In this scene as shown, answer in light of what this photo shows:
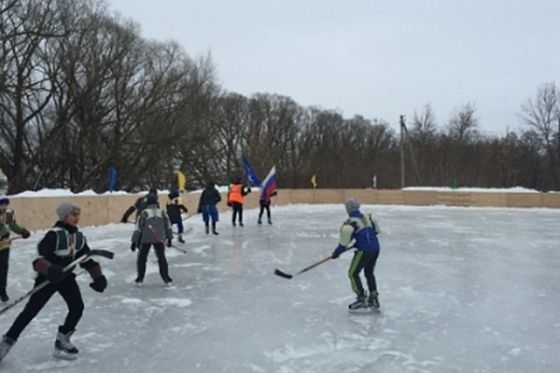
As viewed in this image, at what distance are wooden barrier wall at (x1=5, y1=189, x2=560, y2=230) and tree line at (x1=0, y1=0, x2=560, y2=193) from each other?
19.8ft

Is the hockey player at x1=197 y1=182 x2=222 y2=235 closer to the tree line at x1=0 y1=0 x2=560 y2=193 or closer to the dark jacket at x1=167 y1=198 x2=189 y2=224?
the dark jacket at x1=167 y1=198 x2=189 y2=224

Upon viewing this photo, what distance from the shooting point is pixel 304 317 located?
664cm

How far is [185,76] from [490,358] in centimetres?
3513

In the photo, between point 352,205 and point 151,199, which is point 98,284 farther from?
point 151,199

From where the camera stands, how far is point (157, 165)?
3762 centimetres

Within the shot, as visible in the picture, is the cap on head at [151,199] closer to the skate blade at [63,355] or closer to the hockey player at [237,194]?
the skate blade at [63,355]

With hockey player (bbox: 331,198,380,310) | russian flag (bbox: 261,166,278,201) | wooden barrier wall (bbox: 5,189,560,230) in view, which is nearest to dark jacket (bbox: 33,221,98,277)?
hockey player (bbox: 331,198,380,310)

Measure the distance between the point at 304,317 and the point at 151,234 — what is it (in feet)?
9.58

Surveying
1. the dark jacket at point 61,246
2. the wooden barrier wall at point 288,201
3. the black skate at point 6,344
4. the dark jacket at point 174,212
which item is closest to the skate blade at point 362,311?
the dark jacket at point 61,246

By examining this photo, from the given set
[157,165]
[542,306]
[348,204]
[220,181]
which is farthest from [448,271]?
[220,181]

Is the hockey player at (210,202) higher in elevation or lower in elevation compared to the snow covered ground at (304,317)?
higher

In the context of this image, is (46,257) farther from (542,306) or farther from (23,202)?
(23,202)

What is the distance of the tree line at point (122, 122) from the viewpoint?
96.7 feet

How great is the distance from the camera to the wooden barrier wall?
49.1 ft
